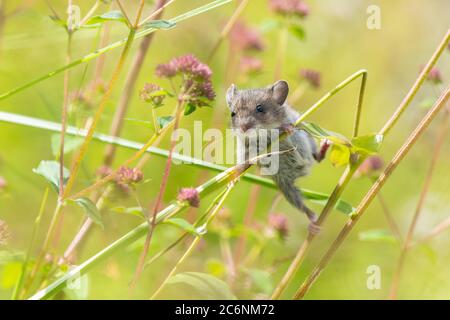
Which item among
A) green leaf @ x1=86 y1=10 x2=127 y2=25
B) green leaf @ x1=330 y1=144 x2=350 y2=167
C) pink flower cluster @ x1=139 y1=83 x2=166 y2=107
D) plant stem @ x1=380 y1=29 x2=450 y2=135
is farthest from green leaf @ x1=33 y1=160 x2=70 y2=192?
plant stem @ x1=380 y1=29 x2=450 y2=135

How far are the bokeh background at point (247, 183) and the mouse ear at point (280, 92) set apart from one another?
0.40m

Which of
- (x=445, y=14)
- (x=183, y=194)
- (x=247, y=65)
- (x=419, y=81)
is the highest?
(x=445, y=14)

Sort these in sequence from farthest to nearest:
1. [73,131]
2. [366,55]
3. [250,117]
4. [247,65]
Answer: [366,55] → [247,65] → [250,117] → [73,131]

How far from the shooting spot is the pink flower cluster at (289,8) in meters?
3.08

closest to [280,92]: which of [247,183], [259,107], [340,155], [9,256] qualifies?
[259,107]

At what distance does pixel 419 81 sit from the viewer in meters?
1.75

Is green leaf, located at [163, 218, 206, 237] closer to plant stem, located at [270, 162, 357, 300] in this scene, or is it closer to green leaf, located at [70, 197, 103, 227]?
green leaf, located at [70, 197, 103, 227]

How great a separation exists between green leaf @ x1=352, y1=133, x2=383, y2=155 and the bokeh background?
84 cm

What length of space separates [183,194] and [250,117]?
826 mm

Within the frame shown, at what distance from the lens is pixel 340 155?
6.06 ft

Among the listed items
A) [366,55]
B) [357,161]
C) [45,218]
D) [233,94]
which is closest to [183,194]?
[357,161]

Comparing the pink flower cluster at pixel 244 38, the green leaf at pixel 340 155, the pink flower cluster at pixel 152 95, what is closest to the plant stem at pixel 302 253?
the green leaf at pixel 340 155
